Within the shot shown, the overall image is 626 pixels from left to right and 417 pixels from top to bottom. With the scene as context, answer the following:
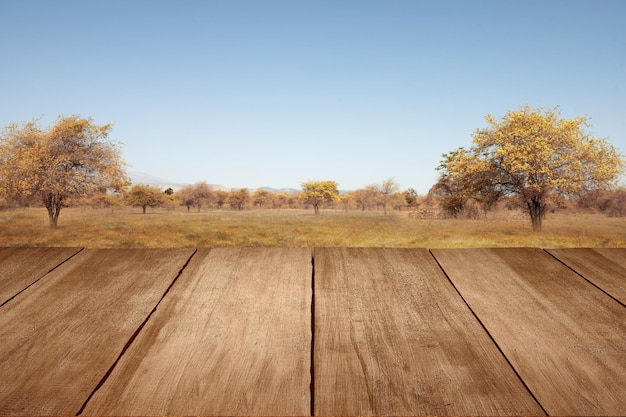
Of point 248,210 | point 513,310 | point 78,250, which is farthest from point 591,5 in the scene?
point 78,250

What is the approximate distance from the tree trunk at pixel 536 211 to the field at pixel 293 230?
3.2 inches

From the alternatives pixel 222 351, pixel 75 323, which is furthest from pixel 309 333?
pixel 75 323

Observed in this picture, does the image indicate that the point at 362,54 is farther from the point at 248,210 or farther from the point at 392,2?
the point at 248,210

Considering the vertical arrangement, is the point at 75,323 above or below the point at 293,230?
below

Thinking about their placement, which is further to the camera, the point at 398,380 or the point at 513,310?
the point at 513,310

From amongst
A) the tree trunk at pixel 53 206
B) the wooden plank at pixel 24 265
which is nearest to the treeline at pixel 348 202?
the tree trunk at pixel 53 206

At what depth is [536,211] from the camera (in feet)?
15.1

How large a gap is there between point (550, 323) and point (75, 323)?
2678 millimetres

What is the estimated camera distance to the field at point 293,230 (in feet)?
11.5

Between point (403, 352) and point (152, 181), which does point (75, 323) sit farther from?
point (152, 181)

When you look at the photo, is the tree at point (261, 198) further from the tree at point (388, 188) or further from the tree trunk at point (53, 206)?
the tree trunk at point (53, 206)

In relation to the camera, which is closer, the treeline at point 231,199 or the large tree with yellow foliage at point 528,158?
the treeline at point 231,199

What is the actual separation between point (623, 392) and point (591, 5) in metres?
5.07

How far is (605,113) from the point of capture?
4852mm
